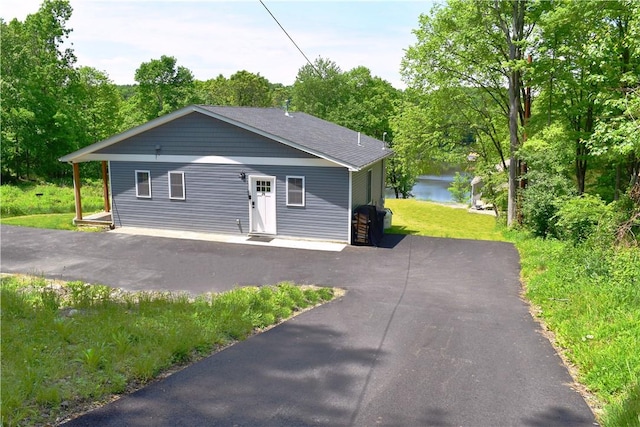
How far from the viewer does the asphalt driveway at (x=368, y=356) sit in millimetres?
4766

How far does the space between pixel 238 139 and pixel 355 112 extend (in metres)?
29.7

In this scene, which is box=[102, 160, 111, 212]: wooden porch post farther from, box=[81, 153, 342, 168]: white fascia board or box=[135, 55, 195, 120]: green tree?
box=[135, 55, 195, 120]: green tree

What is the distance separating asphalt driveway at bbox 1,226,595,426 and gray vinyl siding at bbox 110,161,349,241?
2548 mm

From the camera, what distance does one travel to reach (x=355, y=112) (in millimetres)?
43406

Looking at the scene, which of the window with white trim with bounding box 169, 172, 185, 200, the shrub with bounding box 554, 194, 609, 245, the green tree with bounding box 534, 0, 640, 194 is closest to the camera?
the shrub with bounding box 554, 194, 609, 245

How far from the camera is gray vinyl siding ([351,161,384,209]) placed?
50.0 feet

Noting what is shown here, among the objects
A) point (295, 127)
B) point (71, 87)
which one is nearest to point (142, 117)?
point (71, 87)

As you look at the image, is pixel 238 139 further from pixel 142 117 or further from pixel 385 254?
pixel 142 117

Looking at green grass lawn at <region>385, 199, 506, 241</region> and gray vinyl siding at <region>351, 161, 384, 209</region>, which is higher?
gray vinyl siding at <region>351, 161, 384, 209</region>

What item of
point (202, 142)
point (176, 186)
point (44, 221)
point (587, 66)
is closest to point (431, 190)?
point (587, 66)

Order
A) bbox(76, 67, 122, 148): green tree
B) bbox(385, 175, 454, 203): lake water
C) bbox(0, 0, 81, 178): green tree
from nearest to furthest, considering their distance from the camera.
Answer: bbox(0, 0, 81, 178): green tree
bbox(76, 67, 122, 148): green tree
bbox(385, 175, 454, 203): lake water

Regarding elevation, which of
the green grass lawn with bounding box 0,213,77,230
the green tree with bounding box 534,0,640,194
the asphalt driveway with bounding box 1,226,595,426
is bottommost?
the asphalt driveway with bounding box 1,226,595,426

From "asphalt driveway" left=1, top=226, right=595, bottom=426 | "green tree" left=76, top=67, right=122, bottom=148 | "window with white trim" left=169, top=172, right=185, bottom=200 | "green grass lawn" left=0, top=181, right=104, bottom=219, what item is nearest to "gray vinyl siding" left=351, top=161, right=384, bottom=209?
"asphalt driveway" left=1, top=226, right=595, bottom=426

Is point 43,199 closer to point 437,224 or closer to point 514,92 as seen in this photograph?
point 437,224
